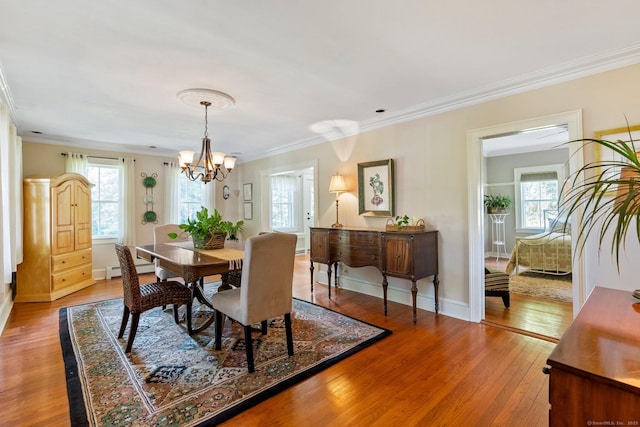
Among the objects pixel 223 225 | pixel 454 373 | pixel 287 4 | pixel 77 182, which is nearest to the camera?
pixel 287 4

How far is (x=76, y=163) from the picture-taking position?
4965 mm

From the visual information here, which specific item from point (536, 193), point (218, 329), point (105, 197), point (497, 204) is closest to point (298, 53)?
point (218, 329)

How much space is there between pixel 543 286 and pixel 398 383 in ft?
11.8

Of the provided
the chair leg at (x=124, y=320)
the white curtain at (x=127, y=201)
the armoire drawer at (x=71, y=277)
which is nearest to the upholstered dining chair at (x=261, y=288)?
the chair leg at (x=124, y=320)

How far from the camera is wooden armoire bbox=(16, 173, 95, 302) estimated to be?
4023mm

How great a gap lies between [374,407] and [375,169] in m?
2.86

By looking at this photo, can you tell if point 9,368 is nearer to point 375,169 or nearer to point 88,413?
point 88,413

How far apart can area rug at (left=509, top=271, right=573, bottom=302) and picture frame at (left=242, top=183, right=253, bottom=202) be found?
16.2 feet

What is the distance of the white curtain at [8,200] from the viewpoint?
103 inches

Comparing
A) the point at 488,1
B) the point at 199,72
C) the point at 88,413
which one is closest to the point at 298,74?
the point at 199,72

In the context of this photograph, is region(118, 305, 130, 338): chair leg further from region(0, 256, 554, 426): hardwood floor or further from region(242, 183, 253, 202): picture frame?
region(242, 183, 253, 202): picture frame

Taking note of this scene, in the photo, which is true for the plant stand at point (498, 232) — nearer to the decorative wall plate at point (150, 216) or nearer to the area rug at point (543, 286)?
the area rug at point (543, 286)

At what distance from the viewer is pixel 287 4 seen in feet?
5.71

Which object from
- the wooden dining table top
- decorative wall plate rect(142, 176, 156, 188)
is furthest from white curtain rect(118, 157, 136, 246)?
the wooden dining table top
